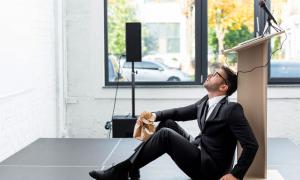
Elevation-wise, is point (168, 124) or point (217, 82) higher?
point (217, 82)

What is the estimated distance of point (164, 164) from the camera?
3914 mm

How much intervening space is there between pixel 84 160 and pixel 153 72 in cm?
271

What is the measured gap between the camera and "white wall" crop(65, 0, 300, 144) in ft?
20.7

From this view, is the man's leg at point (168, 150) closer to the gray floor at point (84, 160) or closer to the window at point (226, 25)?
the gray floor at point (84, 160)

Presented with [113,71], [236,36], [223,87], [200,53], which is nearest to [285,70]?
[236,36]

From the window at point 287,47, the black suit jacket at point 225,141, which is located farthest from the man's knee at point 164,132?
the window at point 287,47

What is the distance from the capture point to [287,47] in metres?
6.46

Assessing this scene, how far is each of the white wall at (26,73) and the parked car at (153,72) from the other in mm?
962

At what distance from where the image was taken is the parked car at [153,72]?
650 cm

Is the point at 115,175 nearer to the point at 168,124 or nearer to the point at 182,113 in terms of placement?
the point at 168,124

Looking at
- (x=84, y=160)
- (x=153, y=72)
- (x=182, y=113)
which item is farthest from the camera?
Result: (x=153, y=72)

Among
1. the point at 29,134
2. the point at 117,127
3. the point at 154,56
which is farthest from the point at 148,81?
the point at 29,134

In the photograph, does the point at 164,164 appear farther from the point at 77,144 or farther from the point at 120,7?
the point at 120,7

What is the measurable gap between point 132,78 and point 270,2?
1990 millimetres
